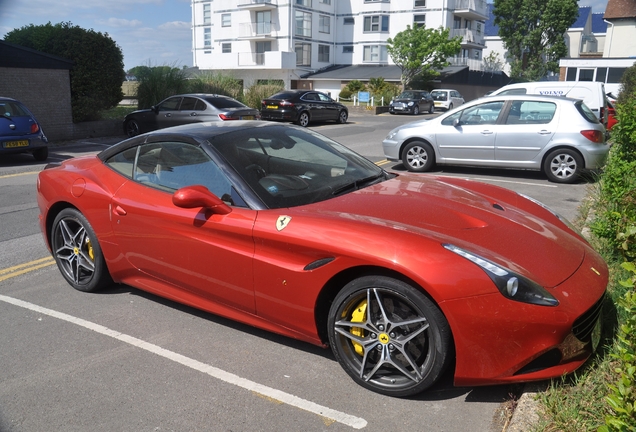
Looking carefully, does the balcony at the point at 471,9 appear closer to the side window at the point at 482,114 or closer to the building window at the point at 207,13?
the building window at the point at 207,13

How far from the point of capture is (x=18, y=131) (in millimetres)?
13516

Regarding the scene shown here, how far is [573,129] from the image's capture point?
10.1 meters

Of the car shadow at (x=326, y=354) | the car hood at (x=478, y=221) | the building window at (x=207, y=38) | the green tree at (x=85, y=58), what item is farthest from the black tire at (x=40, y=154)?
the building window at (x=207, y=38)

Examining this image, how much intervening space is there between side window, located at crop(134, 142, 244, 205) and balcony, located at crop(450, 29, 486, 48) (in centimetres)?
5569

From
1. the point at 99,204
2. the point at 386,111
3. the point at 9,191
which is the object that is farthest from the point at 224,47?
the point at 99,204

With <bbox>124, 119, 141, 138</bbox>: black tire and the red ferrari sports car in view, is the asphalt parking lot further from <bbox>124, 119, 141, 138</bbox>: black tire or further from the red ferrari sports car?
<bbox>124, 119, 141, 138</bbox>: black tire

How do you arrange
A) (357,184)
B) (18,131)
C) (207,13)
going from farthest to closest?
(207,13) → (18,131) → (357,184)

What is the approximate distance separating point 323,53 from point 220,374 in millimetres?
57496

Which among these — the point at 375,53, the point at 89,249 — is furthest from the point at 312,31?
the point at 89,249

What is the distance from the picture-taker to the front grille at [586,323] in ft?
10.1

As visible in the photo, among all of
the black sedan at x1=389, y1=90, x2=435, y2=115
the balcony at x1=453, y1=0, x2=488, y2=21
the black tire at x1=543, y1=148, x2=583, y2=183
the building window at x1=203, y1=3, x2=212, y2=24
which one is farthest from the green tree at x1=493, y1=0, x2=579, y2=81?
the black tire at x1=543, y1=148, x2=583, y2=183

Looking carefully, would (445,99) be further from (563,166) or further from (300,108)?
(563,166)

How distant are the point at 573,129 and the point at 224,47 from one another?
175ft

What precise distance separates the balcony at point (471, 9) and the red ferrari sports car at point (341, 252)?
56.2m
